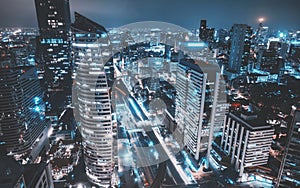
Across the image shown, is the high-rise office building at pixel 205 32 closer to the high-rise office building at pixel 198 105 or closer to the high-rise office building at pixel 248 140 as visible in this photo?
the high-rise office building at pixel 198 105

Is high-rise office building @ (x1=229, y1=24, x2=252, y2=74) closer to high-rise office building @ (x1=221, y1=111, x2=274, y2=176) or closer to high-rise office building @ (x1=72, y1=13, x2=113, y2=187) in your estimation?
high-rise office building @ (x1=221, y1=111, x2=274, y2=176)

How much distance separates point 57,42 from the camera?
31.2 feet

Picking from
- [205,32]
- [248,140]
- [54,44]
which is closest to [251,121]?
[248,140]

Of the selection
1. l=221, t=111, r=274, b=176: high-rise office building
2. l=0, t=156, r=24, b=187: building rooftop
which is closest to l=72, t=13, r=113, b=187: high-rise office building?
l=0, t=156, r=24, b=187: building rooftop

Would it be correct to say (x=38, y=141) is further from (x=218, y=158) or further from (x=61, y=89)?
(x=218, y=158)

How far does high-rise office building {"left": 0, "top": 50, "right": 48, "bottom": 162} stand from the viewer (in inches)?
192

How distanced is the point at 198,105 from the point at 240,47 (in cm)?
737

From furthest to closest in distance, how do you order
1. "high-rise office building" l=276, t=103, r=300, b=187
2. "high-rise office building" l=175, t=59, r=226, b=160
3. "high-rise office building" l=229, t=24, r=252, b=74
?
"high-rise office building" l=229, t=24, r=252, b=74 < "high-rise office building" l=175, t=59, r=226, b=160 < "high-rise office building" l=276, t=103, r=300, b=187

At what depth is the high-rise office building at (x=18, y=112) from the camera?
4.88 meters

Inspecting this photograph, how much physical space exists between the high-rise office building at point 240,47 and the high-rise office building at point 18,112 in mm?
9173

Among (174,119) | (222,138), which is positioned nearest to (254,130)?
(222,138)

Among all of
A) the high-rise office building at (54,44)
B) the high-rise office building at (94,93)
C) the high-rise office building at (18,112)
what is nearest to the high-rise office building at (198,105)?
the high-rise office building at (94,93)

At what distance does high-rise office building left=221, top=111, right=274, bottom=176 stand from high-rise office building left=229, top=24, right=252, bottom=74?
5945mm

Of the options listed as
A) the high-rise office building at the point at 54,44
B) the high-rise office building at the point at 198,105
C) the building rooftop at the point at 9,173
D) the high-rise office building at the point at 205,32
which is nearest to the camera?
the building rooftop at the point at 9,173
